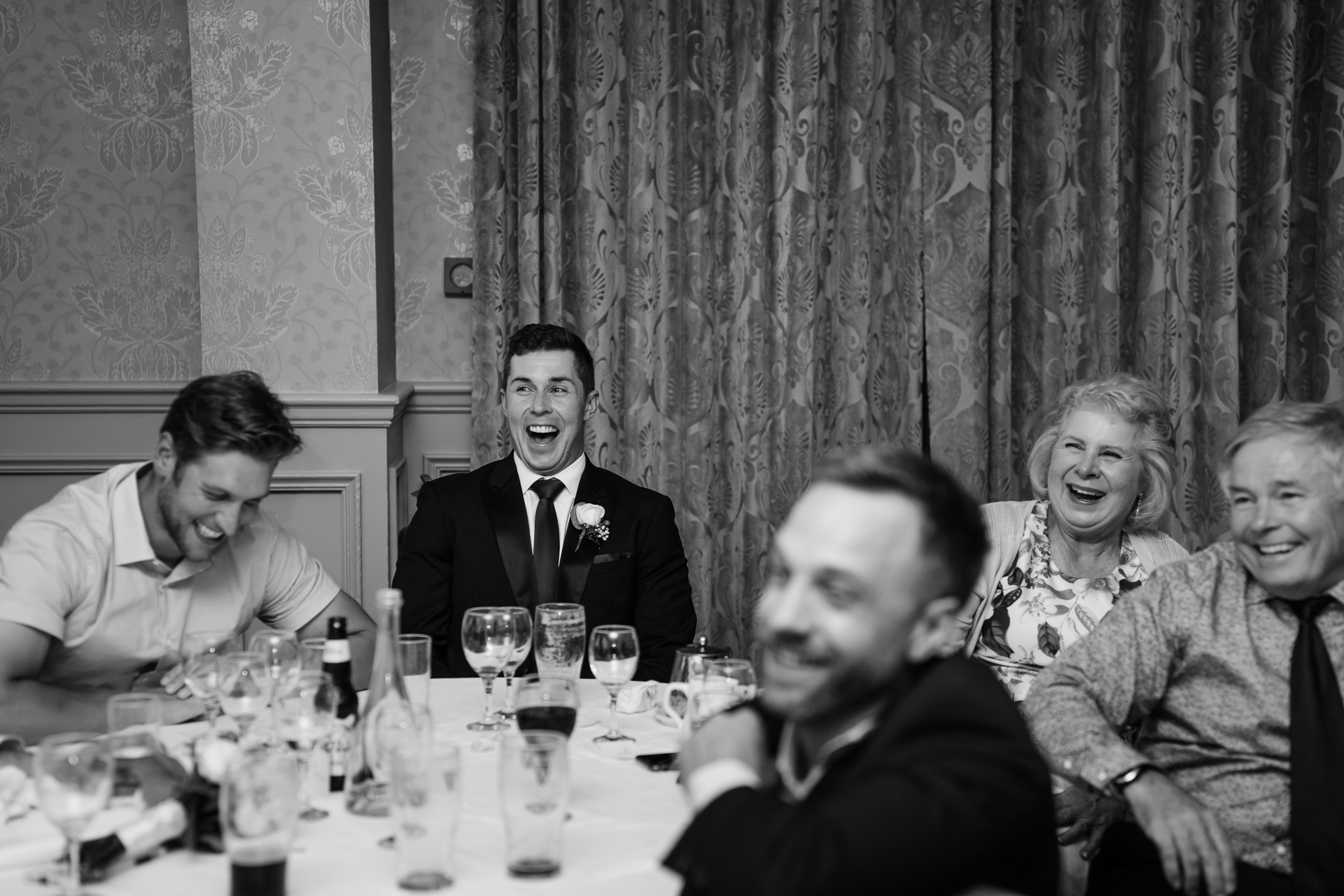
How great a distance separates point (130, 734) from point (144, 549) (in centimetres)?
80

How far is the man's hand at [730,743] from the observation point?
1195 millimetres

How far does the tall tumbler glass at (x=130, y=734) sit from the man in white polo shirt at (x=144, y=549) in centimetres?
44

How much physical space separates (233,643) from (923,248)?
2.81m

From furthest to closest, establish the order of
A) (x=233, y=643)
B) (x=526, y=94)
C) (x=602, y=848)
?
1. (x=526, y=94)
2. (x=233, y=643)
3. (x=602, y=848)

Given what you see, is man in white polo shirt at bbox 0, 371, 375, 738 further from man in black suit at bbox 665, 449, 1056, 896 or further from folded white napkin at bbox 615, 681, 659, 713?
man in black suit at bbox 665, 449, 1056, 896

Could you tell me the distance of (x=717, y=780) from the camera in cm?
114

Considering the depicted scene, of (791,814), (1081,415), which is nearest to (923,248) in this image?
(1081,415)

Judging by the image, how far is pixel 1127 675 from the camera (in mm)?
1925

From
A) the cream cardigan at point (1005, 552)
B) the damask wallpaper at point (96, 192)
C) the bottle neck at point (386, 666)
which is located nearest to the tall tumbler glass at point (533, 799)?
the bottle neck at point (386, 666)

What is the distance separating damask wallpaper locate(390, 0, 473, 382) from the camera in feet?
13.2

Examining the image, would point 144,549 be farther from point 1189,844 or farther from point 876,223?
point 876,223

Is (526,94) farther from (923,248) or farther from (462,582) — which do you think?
(462,582)

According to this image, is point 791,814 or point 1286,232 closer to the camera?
point 791,814

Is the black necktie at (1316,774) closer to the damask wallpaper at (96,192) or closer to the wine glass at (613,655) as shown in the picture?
the wine glass at (613,655)
